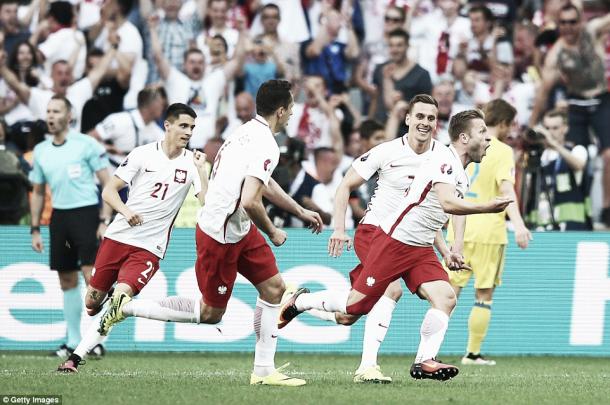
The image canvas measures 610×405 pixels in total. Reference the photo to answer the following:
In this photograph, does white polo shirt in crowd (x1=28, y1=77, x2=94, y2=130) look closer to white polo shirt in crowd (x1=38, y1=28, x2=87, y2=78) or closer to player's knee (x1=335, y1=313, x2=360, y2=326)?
white polo shirt in crowd (x1=38, y1=28, x2=87, y2=78)

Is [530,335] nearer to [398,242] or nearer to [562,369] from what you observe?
[562,369]

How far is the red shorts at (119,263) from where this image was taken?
1116cm

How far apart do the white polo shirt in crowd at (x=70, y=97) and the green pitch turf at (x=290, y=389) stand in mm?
4295

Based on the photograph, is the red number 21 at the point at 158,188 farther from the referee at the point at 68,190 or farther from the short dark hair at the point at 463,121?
the short dark hair at the point at 463,121

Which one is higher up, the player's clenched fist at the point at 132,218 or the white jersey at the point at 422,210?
the white jersey at the point at 422,210

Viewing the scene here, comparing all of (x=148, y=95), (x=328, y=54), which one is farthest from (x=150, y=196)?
(x=328, y=54)

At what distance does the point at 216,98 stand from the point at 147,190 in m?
6.18

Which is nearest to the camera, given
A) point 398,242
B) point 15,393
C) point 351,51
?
point 15,393

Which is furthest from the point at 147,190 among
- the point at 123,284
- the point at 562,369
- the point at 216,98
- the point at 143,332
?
the point at 216,98

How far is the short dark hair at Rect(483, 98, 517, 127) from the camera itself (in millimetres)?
12867

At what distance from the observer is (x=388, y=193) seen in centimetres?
1089

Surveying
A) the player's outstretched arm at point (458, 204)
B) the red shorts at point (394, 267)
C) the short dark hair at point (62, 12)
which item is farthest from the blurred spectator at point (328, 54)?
the player's outstretched arm at point (458, 204)

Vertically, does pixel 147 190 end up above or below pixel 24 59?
below

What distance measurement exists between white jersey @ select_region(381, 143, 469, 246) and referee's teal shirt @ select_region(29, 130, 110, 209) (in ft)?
13.8
